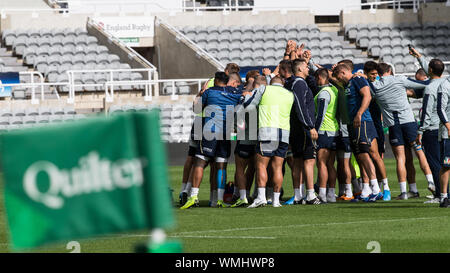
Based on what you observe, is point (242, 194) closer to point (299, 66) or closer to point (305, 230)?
point (299, 66)

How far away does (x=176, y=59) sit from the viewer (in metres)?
34.7

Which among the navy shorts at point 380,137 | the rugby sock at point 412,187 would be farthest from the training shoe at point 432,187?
the navy shorts at point 380,137

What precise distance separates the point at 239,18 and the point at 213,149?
967 inches

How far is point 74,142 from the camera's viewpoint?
13.7 feet

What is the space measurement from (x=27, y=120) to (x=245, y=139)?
1480 centimetres

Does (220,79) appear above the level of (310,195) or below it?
above

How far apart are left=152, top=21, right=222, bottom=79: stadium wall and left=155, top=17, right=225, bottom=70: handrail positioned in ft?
0.27

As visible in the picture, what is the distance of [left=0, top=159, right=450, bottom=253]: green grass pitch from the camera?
9041 millimetres

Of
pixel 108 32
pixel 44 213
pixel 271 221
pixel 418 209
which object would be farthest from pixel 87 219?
pixel 108 32

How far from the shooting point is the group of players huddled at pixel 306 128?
1321 centimetres

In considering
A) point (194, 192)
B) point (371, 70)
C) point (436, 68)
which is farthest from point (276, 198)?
point (436, 68)

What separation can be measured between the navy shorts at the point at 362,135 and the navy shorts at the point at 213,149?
1.79 metres

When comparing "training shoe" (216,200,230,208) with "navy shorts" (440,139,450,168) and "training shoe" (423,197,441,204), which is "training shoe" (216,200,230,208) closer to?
"training shoe" (423,197,441,204)

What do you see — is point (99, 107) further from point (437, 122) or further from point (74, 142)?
point (74, 142)
